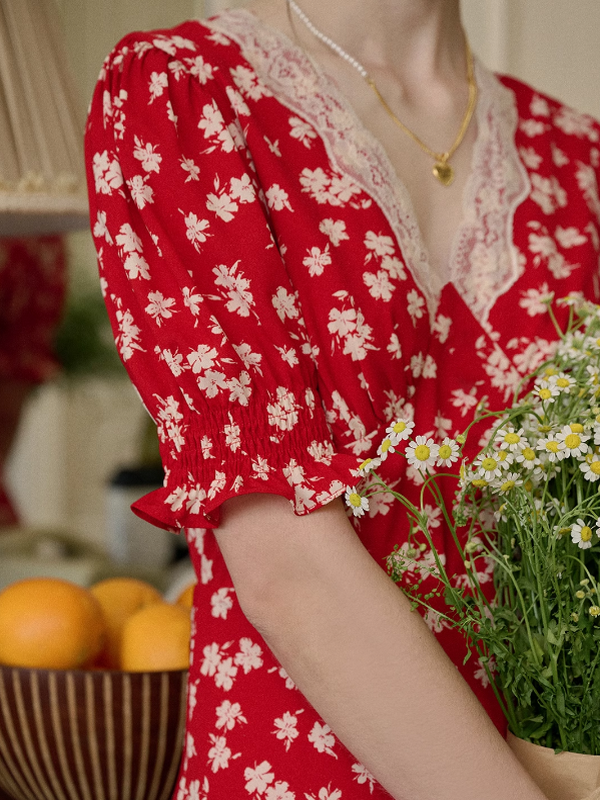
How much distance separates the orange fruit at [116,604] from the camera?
0.95 metres

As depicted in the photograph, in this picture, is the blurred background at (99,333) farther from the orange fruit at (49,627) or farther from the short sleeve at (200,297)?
the orange fruit at (49,627)

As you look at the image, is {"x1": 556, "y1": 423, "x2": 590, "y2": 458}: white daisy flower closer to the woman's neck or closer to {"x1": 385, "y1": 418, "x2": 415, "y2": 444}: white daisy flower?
{"x1": 385, "y1": 418, "x2": 415, "y2": 444}: white daisy flower

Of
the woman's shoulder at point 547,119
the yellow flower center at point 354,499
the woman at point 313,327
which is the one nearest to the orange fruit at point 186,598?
the woman at point 313,327

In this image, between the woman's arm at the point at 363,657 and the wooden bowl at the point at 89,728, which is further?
the wooden bowl at the point at 89,728

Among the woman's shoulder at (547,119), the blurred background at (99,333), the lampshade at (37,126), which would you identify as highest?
the lampshade at (37,126)

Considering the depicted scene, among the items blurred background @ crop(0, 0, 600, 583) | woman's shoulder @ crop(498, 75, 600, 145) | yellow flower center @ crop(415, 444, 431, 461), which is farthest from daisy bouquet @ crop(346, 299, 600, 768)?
blurred background @ crop(0, 0, 600, 583)

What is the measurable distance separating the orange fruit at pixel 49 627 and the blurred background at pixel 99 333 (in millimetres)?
588

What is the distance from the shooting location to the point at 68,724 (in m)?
0.82

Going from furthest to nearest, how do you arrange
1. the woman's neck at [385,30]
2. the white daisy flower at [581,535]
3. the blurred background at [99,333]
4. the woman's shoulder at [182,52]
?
the blurred background at [99,333] → the woman's neck at [385,30] → the woman's shoulder at [182,52] → the white daisy flower at [581,535]

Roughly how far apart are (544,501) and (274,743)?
289 millimetres

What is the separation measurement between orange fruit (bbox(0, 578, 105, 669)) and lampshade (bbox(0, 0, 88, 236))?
38cm

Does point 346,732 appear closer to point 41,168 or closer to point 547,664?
point 547,664

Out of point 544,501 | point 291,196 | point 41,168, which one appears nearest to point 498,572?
point 544,501

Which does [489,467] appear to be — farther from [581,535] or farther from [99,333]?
[99,333]
